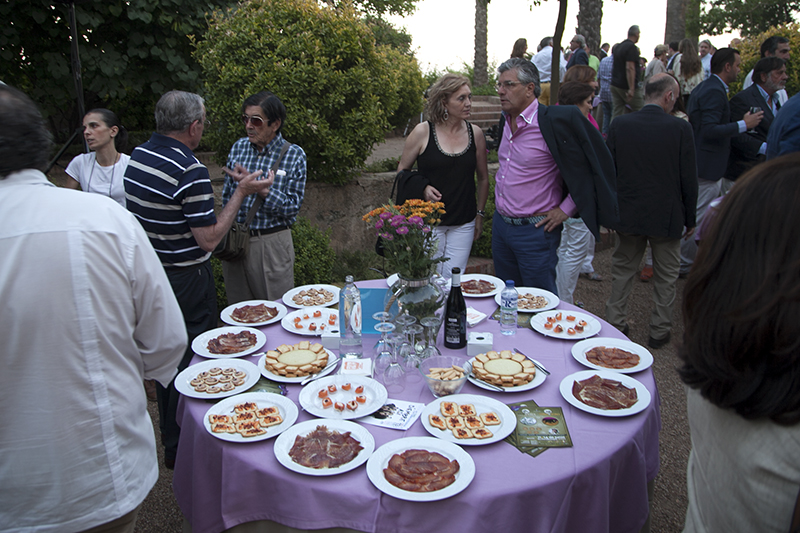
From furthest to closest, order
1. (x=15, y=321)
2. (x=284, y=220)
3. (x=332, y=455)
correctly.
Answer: (x=284, y=220)
(x=332, y=455)
(x=15, y=321)

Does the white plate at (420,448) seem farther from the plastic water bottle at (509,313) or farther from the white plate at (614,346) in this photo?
the plastic water bottle at (509,313)

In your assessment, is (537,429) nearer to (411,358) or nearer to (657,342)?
(411,358)

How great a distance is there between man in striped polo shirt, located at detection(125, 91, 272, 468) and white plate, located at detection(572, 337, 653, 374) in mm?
1985

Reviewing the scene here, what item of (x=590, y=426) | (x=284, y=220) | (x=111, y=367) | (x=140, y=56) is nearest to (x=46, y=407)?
(x=111, y=367)

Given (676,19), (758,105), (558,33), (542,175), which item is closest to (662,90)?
(542,175)

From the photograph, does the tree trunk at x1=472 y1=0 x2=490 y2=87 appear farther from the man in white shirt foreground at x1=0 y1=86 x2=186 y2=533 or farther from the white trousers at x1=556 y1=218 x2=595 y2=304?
the man in white shirt foreground at x1=0 y1=86 x2=186 y2=533

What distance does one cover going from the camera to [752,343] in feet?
3.65

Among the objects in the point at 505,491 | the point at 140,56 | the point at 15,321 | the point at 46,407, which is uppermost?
the point at 140,56

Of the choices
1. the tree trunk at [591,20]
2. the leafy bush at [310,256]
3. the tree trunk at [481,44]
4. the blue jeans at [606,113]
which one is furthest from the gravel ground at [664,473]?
the tree trunk at [481,44]

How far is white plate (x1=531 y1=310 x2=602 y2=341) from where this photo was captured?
2699 millimetres

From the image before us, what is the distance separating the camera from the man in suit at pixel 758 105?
585cm

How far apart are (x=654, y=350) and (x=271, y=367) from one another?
3.80 metres

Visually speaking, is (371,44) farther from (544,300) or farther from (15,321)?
(15,321)

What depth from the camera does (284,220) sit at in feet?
12.7
